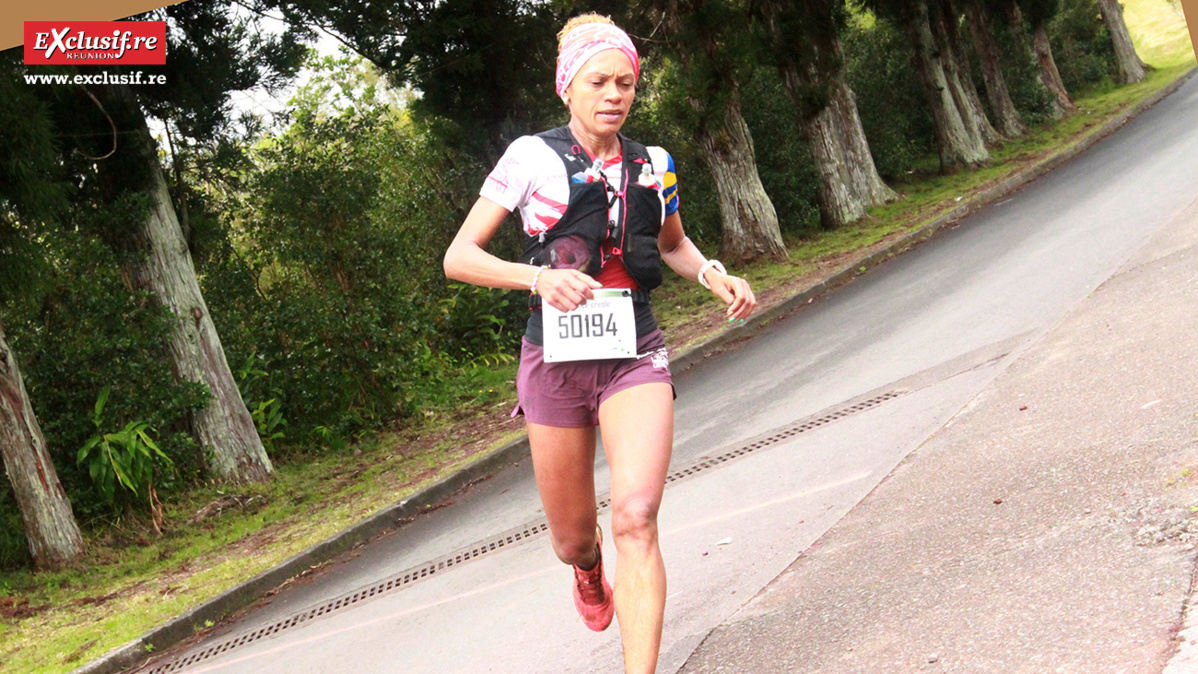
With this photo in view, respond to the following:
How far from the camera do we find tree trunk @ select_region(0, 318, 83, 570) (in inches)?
387

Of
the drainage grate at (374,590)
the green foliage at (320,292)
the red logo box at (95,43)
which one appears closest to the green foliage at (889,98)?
the green foliage at (320,292)

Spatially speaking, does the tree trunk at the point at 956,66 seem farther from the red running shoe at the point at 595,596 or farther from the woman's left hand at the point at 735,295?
the red running shoe at the point at 595,596

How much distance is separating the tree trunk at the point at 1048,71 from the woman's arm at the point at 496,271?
34575mm

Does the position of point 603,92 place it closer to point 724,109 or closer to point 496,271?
point 496,271

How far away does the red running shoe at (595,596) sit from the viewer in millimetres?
4504

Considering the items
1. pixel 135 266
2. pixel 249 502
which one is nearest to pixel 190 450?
pixel 249 502

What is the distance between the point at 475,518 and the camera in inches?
348

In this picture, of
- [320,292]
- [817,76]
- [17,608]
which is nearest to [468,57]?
[320,292]

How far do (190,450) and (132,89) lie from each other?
3.55 metres

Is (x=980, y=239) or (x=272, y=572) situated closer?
(x=272, y=572)

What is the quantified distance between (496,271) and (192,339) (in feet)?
29.4

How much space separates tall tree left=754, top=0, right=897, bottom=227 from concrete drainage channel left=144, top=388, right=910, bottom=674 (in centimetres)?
1372

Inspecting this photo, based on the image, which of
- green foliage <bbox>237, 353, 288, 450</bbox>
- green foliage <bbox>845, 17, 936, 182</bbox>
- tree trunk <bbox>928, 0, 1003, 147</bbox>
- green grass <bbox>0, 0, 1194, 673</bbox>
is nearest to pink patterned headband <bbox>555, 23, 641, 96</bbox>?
green grass <bbox>0, 0, 1194, 673</bbox>

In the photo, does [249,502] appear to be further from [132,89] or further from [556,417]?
[556,417]
